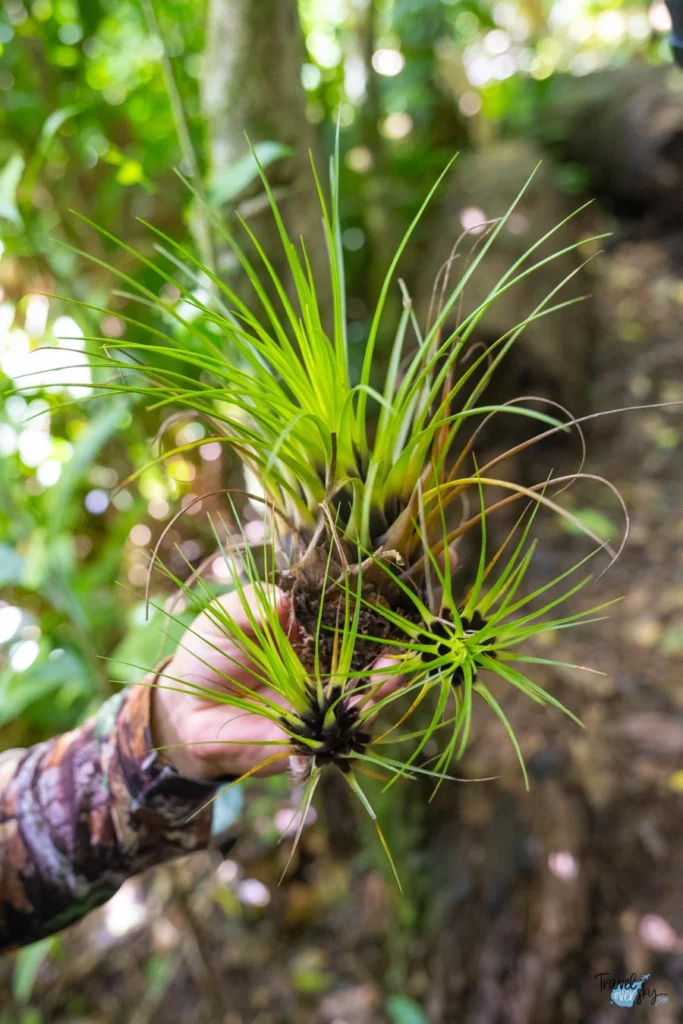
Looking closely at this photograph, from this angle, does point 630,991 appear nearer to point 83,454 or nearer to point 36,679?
point 36,679

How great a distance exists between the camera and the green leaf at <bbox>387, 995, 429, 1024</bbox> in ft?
3.40

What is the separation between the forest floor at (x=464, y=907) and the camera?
3.33ft

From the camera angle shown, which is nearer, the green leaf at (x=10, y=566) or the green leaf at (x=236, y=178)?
the green leaf at (x=236, y=178)

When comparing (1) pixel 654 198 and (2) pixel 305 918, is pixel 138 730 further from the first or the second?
(1) pixel 654 198

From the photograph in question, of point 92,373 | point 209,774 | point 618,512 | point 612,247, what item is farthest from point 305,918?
point 612,247

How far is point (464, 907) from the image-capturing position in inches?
43.1

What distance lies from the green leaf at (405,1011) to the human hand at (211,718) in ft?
2.22

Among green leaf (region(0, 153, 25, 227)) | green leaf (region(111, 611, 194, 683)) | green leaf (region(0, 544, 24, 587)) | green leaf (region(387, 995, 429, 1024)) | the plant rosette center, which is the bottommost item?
green leaf (region(387, 995, 429, 1024))

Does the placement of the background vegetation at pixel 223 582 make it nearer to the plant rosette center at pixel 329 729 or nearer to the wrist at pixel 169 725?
the wrist at pixel 169 725

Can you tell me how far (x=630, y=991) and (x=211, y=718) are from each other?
0.61 m

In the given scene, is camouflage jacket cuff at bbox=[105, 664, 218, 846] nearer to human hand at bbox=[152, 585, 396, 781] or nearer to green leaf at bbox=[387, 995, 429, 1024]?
human hand at bbox=[152, 585, 396, 781]

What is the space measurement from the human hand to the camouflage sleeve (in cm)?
2

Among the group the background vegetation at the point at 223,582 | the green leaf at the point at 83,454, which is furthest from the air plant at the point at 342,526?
the green leaf at the point at 83,454

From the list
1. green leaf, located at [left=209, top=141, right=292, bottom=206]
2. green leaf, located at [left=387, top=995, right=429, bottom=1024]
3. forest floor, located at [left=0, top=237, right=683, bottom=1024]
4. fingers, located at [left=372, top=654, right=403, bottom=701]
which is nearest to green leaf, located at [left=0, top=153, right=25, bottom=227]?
green leaf, located at [left=209, top=141, right=292, bottom=206]
